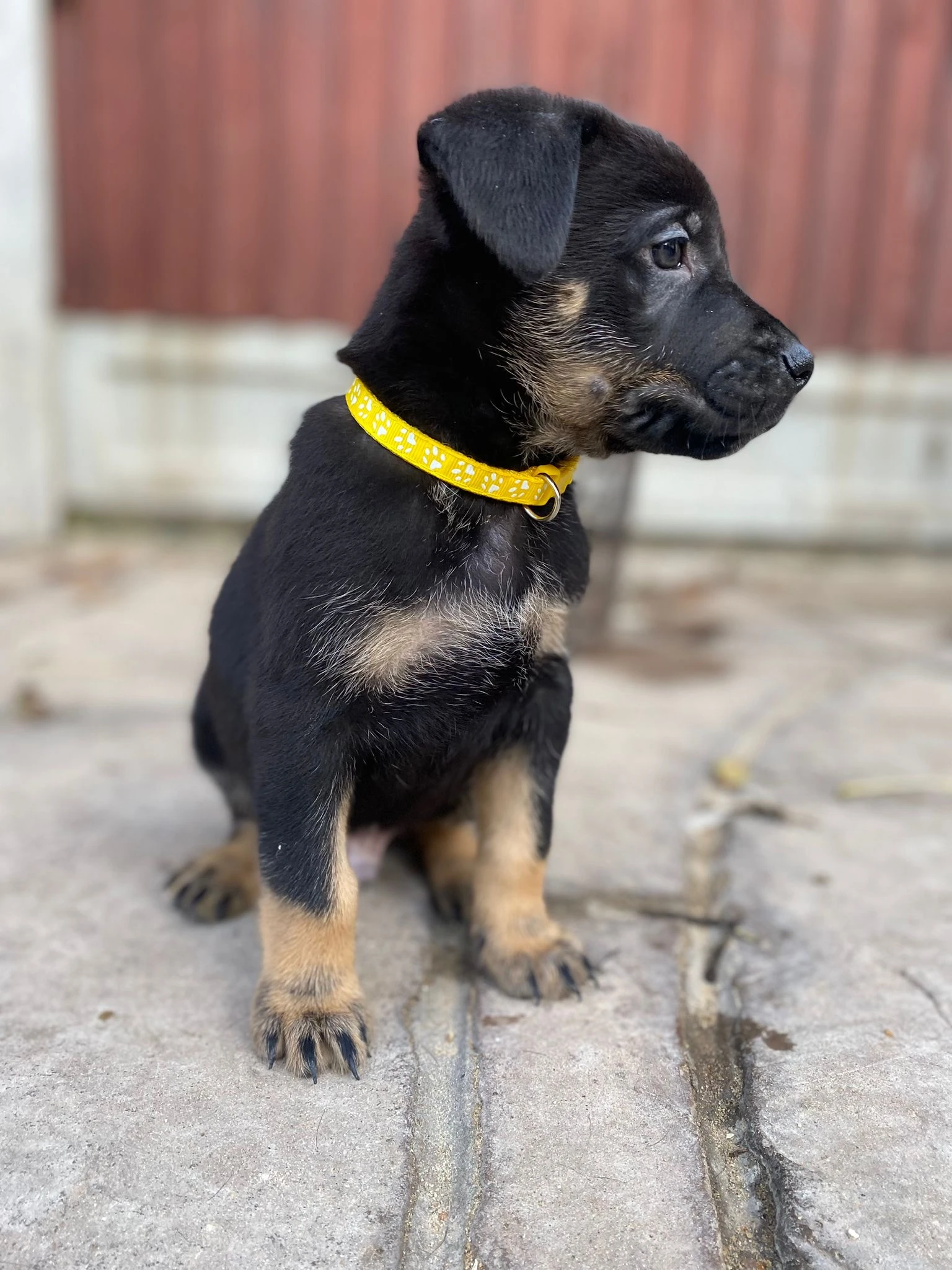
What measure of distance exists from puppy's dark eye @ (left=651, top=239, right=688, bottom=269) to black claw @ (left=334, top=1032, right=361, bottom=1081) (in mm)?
1512

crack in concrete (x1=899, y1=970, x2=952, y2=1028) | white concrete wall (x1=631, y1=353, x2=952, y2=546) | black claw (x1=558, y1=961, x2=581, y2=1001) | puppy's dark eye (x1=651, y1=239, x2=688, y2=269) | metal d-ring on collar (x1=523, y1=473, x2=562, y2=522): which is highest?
puppy's dark eye (x1=651, y1=239, x2=688, y2=269)

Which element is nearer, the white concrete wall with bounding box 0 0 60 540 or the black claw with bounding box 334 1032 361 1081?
the black claw with bounding box 334 1032 361 1081

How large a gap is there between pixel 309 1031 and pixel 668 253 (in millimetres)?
1554

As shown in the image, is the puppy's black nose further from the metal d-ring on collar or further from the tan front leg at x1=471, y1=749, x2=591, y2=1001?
the tan front leg at x1=471, y1=749, x2=591, y2=1001

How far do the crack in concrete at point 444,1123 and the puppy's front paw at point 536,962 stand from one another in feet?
0.22

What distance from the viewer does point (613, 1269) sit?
1678 millimetres

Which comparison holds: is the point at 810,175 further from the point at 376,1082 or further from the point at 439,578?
the point at 376,1082

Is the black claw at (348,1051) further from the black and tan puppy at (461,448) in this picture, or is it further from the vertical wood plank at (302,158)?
the vertical wood plank at (302,158)

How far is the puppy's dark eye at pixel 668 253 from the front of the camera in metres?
2.22

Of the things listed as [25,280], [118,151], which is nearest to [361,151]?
[118,151]

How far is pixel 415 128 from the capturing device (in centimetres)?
589

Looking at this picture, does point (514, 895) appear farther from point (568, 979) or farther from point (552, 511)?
point (552, 511)

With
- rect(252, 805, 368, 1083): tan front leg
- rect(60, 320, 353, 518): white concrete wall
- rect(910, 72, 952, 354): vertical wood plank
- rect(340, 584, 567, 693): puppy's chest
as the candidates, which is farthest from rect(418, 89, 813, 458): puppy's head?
rect(910, 72, 952, 354): vertical wood plank

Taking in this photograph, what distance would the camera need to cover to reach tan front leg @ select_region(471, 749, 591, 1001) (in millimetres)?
2410
